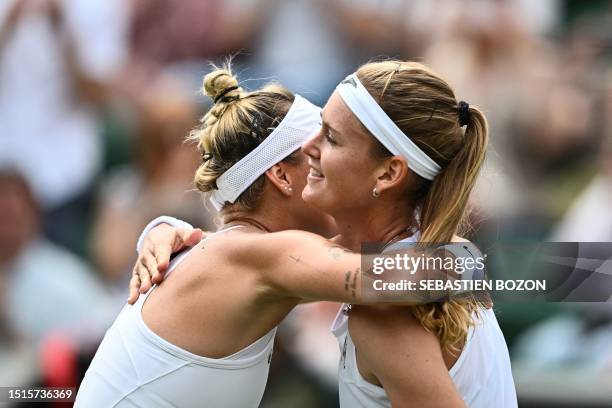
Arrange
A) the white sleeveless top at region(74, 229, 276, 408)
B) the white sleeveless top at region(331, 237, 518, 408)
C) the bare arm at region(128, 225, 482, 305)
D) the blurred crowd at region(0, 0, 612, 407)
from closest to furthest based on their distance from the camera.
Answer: the bare arm at region(128, 225, 482, 305)
the white sleeveless top at region(331, 237, 518, 408)
the white sleeveless top at region(74, 229, 276, 408)
the blurred crowd at region(0, 0, 612, 407)

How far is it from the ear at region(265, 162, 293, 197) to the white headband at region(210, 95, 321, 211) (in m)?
0.02

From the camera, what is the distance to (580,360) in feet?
16.1

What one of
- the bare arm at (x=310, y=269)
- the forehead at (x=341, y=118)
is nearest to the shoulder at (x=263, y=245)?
the bare arm at (x=310, y=269)

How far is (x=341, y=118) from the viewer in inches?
106

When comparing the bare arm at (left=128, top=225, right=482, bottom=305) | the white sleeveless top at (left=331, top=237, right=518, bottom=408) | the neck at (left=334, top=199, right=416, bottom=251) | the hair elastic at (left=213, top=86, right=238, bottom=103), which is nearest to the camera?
the bare arm at (left=128, top=225, right=482, bottom=305)

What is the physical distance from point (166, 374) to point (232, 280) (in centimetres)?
34

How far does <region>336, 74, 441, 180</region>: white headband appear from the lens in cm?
260

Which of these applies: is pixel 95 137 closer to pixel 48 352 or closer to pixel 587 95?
pixel 48 352

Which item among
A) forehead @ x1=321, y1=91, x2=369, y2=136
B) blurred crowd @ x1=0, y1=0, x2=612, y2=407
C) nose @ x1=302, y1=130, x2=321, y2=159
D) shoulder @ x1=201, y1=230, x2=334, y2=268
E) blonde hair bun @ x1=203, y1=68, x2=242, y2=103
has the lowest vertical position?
blurred crowd @ x1=0, y1=0, x2=612, y2=407

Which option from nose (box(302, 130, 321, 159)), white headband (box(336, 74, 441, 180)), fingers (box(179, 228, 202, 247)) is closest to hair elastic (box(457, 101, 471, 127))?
white headband (box(336, 74, 441, 180))

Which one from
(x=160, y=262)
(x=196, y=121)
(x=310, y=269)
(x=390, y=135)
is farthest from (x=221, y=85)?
(x=196, y=121)

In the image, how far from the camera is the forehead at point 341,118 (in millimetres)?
2664

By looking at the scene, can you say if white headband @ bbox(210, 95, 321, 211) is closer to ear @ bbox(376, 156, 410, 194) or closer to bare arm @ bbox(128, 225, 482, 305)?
bare arm @ bbox(128, 225, 482, 305)

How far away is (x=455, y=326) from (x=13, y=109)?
392 centimetres
